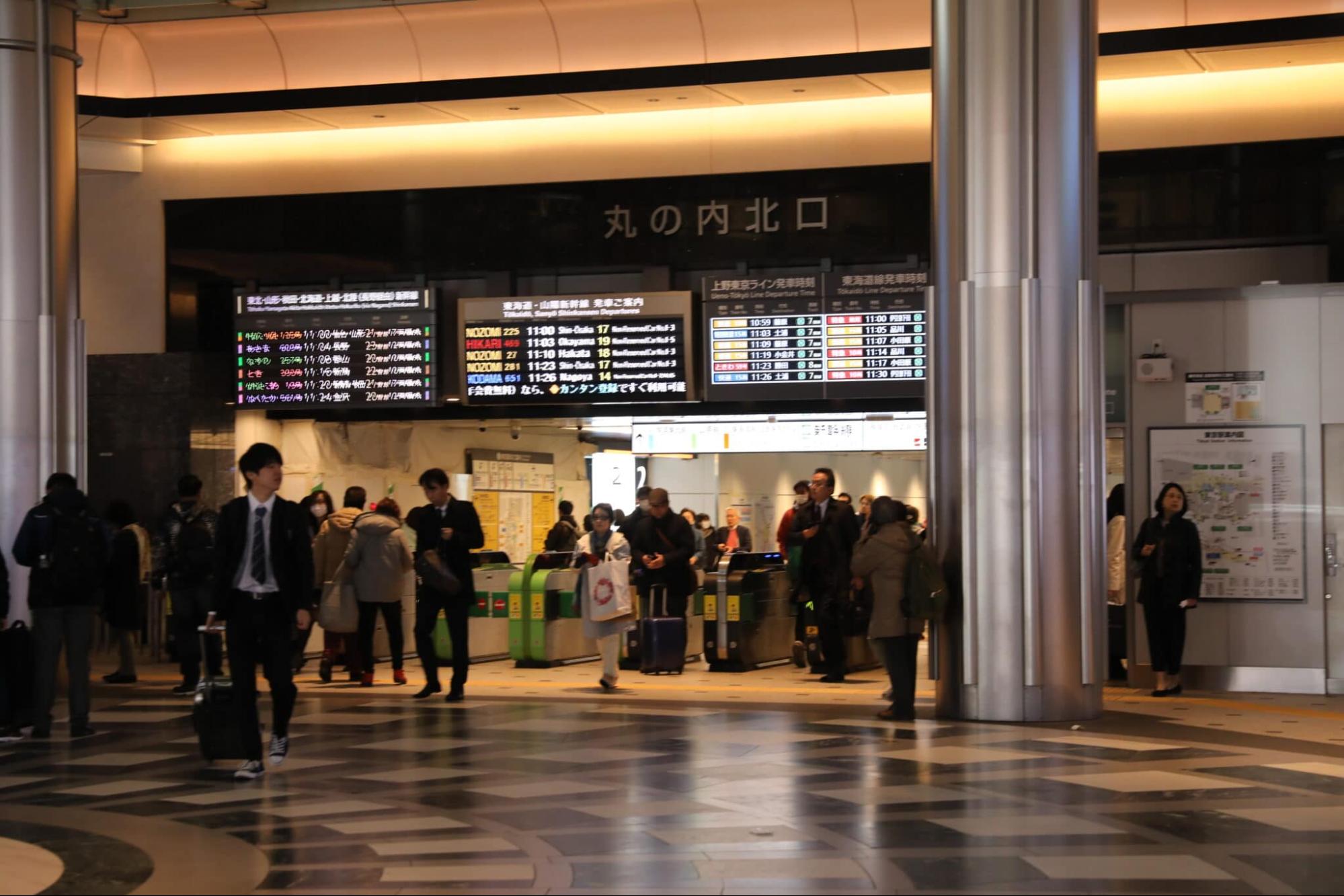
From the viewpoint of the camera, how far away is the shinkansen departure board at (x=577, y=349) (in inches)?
587

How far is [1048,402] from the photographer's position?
10516 millimetres

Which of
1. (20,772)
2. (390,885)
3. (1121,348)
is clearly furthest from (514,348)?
(390,885)

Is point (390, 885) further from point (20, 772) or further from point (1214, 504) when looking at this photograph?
point (1214, 504)

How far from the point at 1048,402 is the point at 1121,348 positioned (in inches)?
117

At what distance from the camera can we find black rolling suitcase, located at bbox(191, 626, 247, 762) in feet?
28.9

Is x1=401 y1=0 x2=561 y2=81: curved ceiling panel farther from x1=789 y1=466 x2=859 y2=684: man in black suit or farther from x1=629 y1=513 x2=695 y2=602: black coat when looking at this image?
x1=789 y1=466 x2=859 y2=684: man in black suit

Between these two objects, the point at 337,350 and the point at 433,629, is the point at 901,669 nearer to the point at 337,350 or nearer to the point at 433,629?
the point at 433,629

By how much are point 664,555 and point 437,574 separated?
301cm

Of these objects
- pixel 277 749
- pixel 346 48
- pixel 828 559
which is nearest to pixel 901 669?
pixel 828 559

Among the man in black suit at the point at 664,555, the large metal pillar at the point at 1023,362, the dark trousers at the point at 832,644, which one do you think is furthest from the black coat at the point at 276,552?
the man in black suit at the point at 664,555

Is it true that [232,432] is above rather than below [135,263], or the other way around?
below

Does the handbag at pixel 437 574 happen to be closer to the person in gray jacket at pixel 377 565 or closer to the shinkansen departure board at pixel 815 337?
the person in gray jacket at pixel 377 565

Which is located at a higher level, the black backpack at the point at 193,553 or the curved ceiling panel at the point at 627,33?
the curved ceiling panel at the point at 627,33

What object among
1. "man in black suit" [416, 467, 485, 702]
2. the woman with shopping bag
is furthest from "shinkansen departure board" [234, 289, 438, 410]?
"man in black suit" [416, 467, 485, 702]
